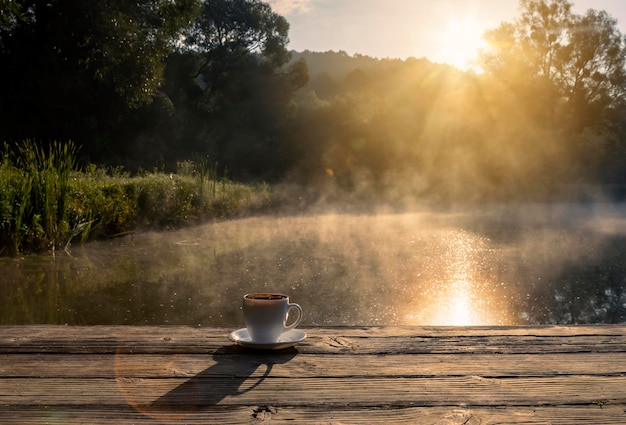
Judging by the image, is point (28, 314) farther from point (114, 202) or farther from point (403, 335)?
point (114, 202)

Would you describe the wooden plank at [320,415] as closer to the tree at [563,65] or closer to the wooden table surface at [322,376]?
the wooden table surface at [322,376]

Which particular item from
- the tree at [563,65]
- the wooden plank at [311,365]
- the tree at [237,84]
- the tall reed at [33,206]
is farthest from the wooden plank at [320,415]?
the tree at [563,65]

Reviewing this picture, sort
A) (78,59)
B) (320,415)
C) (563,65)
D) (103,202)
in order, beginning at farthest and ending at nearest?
Answer: (563,65) → (78,59) → (103,202) → (320,415)

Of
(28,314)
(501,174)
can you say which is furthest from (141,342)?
(501,174)

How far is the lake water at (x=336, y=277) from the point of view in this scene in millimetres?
3146

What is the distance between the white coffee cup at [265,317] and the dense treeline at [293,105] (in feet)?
26.4

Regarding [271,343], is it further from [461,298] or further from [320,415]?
[461,298]

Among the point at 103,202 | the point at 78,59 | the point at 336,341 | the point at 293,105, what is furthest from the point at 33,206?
the point at 293,105

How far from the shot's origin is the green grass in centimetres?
476

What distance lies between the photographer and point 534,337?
4.80 feet

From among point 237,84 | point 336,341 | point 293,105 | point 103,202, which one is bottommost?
point 103,202

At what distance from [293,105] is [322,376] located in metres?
20.3

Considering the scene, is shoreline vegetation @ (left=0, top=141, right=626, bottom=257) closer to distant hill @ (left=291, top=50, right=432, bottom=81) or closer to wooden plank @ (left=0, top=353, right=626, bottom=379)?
wooden plank @ (left=0, top=353, right=626, bottom=379)

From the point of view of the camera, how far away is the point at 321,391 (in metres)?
1.08
